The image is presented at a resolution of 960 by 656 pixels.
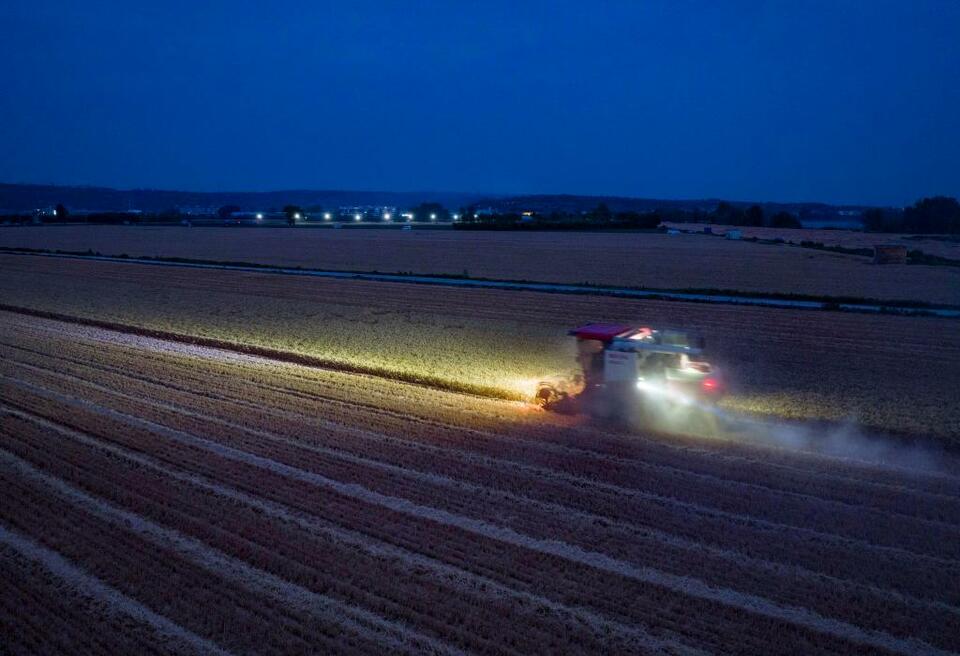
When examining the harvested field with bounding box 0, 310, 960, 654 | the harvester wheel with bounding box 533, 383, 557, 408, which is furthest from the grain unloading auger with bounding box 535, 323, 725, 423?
the harvested field with bounding box 0, 310, 960, 654

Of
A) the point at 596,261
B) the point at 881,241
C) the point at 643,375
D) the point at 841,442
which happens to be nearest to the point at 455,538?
the point at 643,375

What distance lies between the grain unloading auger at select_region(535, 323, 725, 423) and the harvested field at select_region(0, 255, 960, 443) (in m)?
2.13

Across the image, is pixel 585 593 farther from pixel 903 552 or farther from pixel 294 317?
pixel 294 317

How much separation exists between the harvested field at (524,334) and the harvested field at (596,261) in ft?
25.0

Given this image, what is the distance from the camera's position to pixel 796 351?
62.5 ft

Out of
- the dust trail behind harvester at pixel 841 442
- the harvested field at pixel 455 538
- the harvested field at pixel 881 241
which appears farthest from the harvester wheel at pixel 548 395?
the harvested field at pixel 881 241

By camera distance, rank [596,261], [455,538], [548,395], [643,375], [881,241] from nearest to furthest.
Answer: [455,538]
[643,375]
[548,395]
[596,261]
[881,241]

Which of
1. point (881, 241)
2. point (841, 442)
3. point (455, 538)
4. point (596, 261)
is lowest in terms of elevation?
point (455, 538)

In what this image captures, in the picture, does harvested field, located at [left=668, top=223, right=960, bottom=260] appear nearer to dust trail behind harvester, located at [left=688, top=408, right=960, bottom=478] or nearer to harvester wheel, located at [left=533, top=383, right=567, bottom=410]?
dust trail behind harvester, located at [left=688, top=408, right=960, bottom=478]

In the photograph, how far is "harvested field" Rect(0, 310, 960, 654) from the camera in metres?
6.77

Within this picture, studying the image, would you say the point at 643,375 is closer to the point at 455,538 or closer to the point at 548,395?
the point at 548,395

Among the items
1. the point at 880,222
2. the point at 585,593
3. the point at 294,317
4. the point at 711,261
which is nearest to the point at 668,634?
the point at 585,593

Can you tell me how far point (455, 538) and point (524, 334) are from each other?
13.2 metres

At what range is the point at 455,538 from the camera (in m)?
8.45
